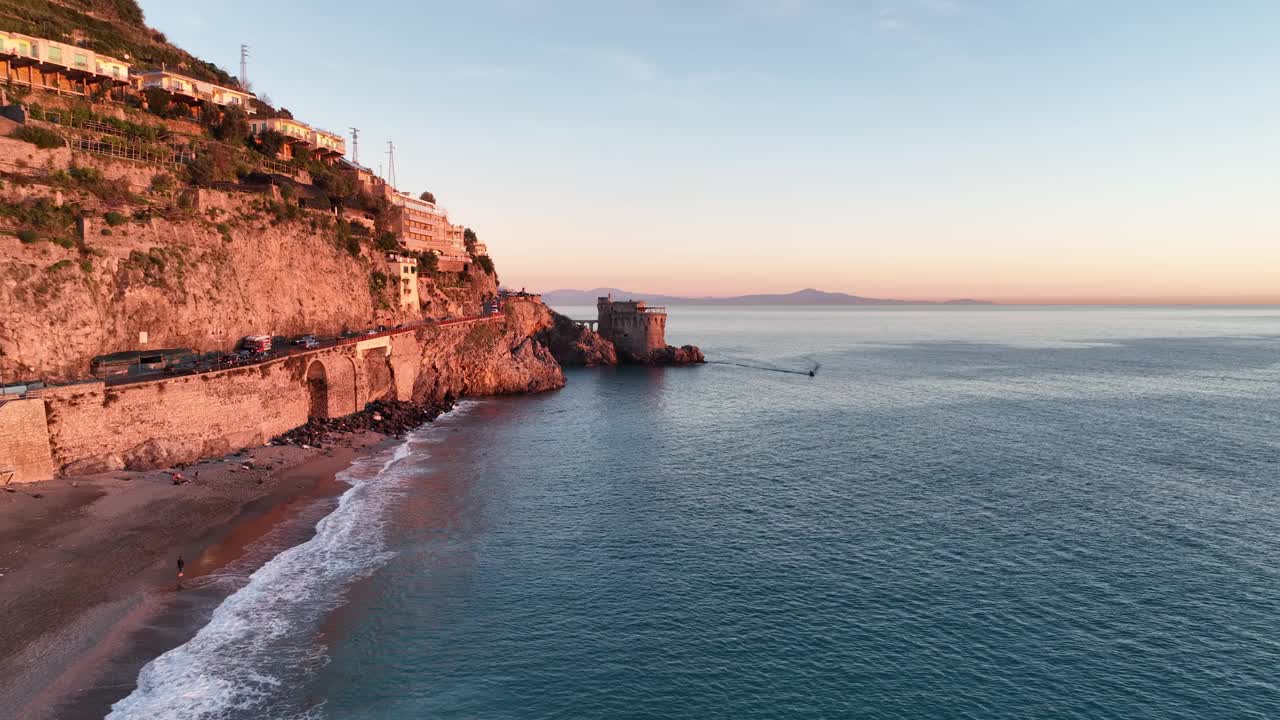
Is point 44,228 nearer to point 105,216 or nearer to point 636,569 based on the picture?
point 105,216

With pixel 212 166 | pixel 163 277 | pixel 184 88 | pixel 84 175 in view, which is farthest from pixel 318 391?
pixel 184 88

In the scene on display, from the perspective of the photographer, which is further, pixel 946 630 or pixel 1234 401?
pixel 1234 401

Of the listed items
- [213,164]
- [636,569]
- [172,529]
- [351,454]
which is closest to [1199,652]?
[636,569]

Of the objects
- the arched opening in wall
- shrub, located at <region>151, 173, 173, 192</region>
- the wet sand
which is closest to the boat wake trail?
the arched opening in wall

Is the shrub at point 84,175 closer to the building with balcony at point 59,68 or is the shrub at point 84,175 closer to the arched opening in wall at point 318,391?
the building with balcony at point 59,68

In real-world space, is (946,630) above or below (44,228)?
below

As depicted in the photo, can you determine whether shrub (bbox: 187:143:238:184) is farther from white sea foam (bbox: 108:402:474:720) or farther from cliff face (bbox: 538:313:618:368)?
cliff face (bbox: 538:313:618:368)

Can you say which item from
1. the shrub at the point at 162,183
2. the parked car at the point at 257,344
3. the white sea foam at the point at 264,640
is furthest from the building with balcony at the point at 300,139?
the white sea foam at the point at 264,640
